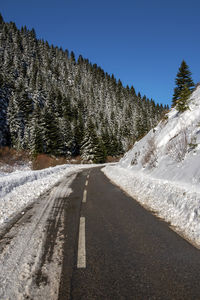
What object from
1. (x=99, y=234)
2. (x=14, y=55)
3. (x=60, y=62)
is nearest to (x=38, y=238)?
(x=99, y=234)

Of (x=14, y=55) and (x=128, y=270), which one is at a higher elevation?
(x=14, y=55)

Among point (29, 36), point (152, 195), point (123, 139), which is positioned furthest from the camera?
point (29, 36)

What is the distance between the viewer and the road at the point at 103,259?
89.3 inches

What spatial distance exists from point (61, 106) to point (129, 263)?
68.0 metres

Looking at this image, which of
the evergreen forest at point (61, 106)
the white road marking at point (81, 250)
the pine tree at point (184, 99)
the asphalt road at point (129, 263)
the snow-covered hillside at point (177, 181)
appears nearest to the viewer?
the asphalt road at point (129, 263)

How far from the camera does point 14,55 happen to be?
98.0 m

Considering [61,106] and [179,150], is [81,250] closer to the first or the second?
[179,150]

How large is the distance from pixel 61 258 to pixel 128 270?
3.93 ft

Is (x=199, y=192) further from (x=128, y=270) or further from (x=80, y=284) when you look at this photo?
(x=80, y=284)

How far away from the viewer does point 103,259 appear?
302 centimetres

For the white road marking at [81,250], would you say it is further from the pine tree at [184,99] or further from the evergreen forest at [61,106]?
the evergreen forest at [61,106]

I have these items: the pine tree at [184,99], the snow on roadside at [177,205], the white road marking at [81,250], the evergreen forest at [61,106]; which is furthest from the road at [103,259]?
the evergreen forest at [61,106]

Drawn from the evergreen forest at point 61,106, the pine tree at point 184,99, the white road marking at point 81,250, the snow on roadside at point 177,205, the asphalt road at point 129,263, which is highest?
the evergreen forest at point 61,106

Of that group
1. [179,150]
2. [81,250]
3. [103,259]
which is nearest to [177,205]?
[103,259]
